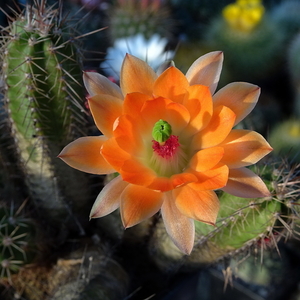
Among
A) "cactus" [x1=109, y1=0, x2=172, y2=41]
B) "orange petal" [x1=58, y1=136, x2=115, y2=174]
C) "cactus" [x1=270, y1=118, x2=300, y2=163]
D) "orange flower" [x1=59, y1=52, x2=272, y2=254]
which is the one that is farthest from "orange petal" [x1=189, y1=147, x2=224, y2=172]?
"cactus" [x1=109, y1=0, x2=172, y2=41]

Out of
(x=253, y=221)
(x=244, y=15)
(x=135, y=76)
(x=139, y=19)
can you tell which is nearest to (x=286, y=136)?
(x=244, y=15)

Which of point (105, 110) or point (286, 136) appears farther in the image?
point (286, 136)

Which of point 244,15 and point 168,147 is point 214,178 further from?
point 244,15

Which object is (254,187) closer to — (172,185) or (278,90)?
(172,185)

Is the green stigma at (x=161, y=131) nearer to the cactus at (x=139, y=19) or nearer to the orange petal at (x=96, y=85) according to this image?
the orange petal at (x=96, y=85)

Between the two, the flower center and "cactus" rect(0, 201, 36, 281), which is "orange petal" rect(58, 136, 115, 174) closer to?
the flower center
